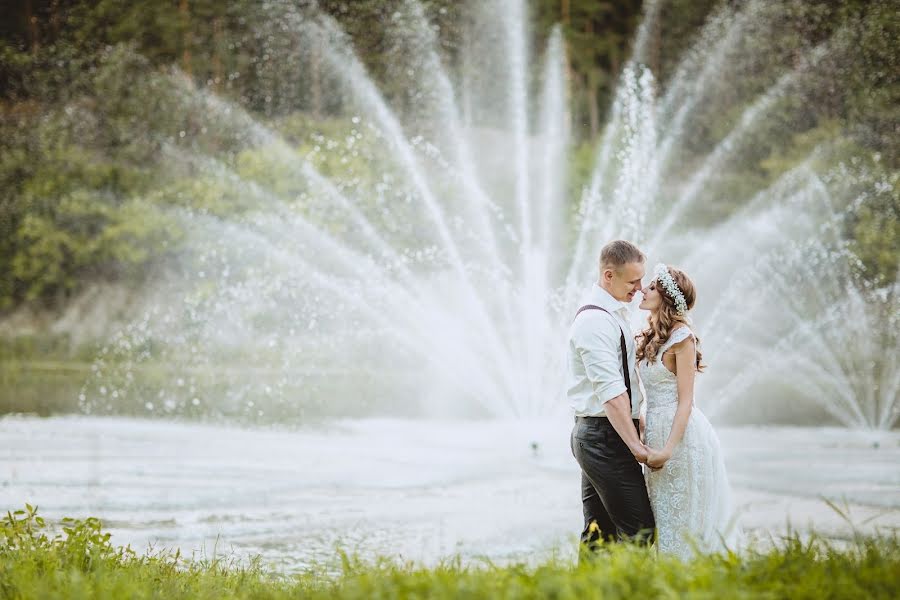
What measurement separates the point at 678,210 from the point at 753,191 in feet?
8.09

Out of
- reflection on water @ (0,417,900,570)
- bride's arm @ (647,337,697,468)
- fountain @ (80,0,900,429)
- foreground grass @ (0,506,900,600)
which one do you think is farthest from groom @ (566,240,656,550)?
fountain @ (80,0,900,429)

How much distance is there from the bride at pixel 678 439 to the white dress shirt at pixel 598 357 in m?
0.15

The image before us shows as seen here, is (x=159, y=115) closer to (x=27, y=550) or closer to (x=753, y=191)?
(x=753, y=191)

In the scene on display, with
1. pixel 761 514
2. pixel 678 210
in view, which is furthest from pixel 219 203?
pixel 761 514

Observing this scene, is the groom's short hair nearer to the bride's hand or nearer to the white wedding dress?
the white wedding dress

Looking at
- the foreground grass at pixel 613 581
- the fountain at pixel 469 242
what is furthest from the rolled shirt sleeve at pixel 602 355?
the fountain at pixel 469 242

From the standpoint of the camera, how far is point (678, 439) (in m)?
4.93

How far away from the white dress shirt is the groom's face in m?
0.04

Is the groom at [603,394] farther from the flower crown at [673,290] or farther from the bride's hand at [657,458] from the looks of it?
the flower crown at [673,290]

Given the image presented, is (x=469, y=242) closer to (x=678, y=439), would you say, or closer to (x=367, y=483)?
(x=367, y=483)

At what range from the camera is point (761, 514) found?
904 centimetres

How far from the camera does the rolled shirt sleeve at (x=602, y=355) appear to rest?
4.73 metres

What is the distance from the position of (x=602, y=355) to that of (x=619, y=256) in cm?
55

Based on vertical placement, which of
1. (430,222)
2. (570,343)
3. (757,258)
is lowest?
(570,343)
